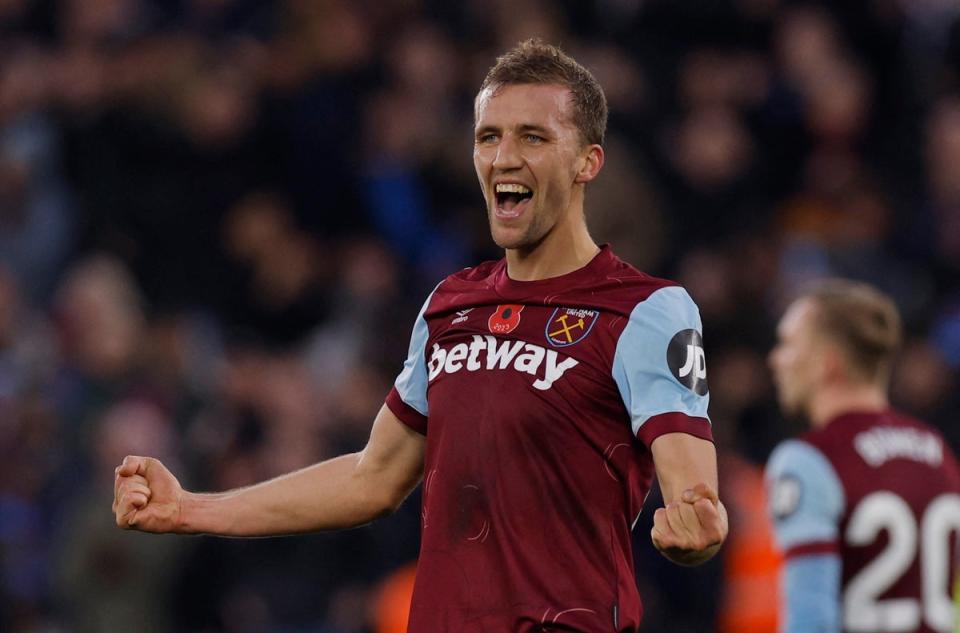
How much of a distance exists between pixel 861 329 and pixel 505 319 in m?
2.36

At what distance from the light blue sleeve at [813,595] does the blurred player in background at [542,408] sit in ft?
5.37

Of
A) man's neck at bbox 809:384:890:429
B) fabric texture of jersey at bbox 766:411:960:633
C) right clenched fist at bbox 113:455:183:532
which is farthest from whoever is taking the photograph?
man's neck at bbox 809:384:890:429

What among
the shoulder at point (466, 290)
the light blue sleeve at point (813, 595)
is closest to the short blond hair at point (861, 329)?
the light blue sleeve at point (813, 595)

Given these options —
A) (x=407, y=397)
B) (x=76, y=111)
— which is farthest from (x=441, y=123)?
(x=407, y=397)

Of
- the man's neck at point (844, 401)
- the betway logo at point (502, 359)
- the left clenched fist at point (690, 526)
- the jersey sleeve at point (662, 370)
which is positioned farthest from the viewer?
the man's neck at point (844, 401)

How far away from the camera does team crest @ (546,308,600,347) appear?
3994 millimetres

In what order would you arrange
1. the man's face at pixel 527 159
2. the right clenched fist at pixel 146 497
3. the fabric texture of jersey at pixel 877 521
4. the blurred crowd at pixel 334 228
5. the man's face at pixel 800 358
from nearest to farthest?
the man's face at pixel 527 159, the right clenched fist at pixel 146 497, the fabric texture of jersey at pixel 877 521, the man's face at pixel 800 358, the blurred crowd at pixel 334 228

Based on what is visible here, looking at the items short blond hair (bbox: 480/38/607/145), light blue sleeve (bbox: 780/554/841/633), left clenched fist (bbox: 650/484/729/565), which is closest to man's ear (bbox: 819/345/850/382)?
light blue sleeve (bbox: 780/554/841/633)

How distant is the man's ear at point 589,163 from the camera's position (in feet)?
13.7

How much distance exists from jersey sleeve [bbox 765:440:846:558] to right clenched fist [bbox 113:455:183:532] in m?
2.23

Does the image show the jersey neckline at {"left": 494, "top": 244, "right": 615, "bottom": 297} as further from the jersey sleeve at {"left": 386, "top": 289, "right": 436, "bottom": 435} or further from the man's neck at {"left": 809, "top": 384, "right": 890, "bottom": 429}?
the man's neck at {"left": 809, "top": 384, "right": 890, "bottom": 429}

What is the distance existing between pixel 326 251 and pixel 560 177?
6812 mm

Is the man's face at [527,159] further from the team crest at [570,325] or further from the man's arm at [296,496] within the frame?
A: the man's arm at [296,496]

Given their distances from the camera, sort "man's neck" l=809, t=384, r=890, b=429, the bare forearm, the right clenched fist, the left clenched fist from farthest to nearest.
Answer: "man's neck" l=809, t=384, r=890, b=429 < the bare forearm < the right clenched fist < the left clenched fist
